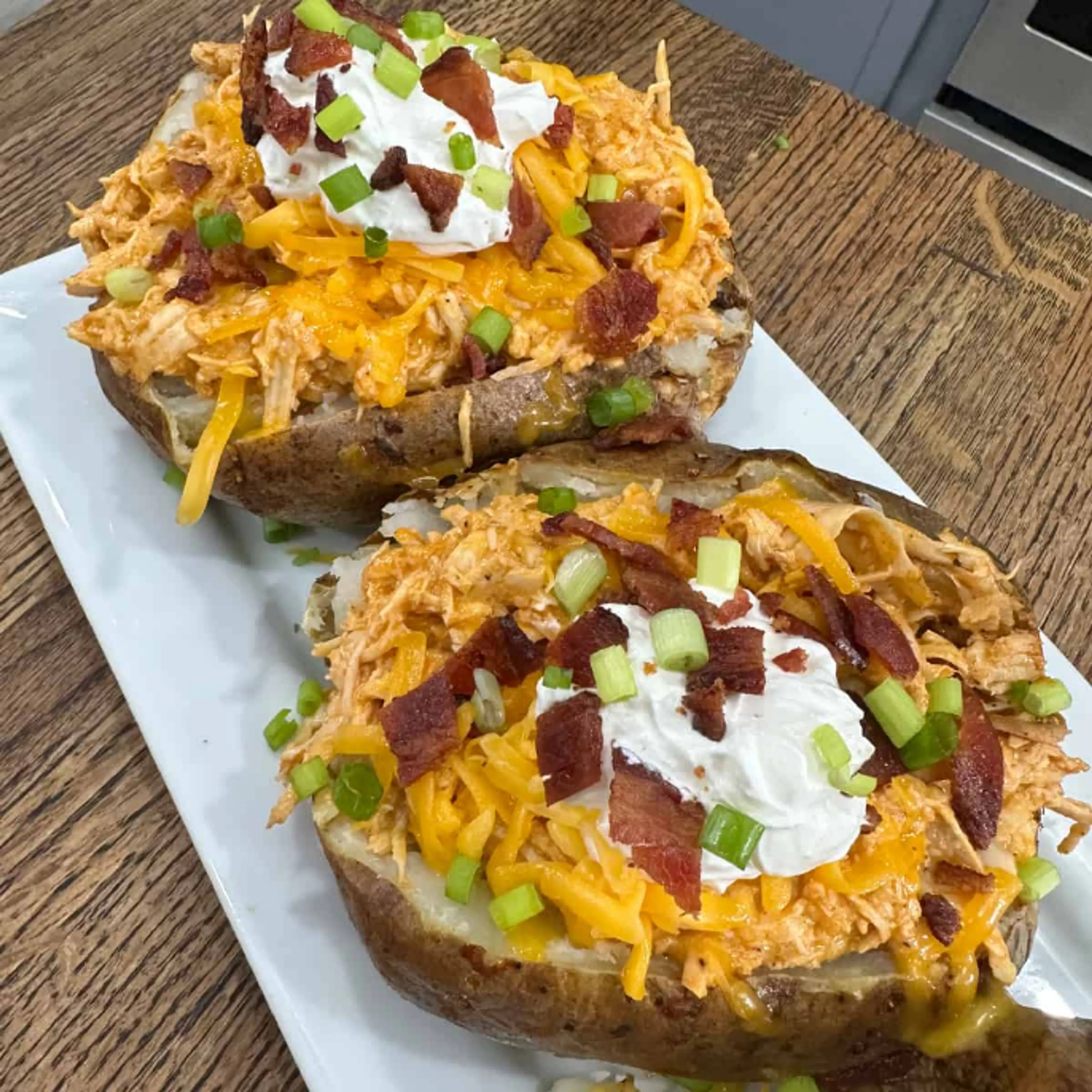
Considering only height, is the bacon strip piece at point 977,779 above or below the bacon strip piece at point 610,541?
below

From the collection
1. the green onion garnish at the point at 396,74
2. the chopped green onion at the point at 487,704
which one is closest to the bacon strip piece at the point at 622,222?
the green onion garnish at the point at 396,74

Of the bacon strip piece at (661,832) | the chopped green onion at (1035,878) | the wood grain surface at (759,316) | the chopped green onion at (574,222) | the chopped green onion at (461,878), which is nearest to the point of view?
the bacon strip piece at (661,832)

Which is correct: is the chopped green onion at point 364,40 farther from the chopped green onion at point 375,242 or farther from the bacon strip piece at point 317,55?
the chopped green onion at point 375,242

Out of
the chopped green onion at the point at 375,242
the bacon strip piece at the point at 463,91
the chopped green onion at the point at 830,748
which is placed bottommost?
the chopped green onion at the point at 830,748

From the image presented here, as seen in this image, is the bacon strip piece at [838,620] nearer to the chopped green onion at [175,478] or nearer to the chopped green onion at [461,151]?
the chopped green onion at [461,151]

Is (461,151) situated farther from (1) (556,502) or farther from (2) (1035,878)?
(2) (1035,878)

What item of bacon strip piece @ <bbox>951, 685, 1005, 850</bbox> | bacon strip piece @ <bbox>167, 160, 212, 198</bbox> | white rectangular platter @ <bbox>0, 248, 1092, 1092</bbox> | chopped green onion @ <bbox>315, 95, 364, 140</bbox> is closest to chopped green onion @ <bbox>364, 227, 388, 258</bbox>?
chopped green onion @ <bbox>315, 95, 364, 140</bbox>

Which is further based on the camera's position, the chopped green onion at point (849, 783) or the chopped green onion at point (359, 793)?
the chopped green onion at point (359, 793)

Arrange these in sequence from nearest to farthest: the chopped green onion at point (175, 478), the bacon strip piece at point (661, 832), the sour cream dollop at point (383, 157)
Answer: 1. the bacon strip piece at point (661, 832)
2. the sour cream dollop at point (383, 157)
3. the chopped green onion at point (175, 478)

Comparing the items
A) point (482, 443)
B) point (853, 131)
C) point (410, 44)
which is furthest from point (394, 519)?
point (853, 131)
